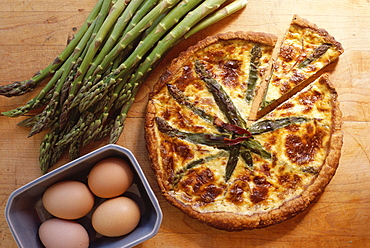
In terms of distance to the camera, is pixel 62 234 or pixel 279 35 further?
pixel 279 35

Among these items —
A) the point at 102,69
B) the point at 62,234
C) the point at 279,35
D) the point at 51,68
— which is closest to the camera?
the point at 62,234

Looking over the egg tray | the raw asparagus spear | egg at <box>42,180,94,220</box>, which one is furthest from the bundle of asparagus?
egg at <box>42,180,94,220</box>

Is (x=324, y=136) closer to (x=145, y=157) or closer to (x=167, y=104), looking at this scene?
(x=167, y=104)

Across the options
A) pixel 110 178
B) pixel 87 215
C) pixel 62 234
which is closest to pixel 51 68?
pixel 110 178

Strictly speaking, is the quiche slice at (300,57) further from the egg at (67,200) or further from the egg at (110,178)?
the egg at (67,200)

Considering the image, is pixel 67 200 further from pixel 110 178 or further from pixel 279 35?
pixel 279 35

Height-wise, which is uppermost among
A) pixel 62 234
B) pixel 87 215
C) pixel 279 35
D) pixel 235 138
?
pixel 279 35

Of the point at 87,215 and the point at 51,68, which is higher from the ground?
the point at 51,68

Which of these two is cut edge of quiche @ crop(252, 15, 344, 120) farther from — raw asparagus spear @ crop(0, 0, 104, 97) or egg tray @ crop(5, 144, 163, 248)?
raw asparagus spear @ crop(0, 0, 104, 97)
